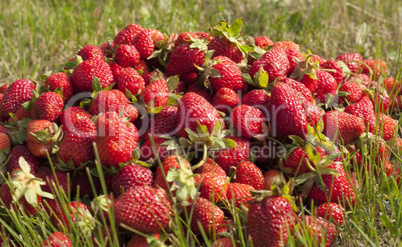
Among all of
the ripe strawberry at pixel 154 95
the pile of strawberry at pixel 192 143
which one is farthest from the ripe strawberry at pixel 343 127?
the ripe strawberry at pixel 154 95

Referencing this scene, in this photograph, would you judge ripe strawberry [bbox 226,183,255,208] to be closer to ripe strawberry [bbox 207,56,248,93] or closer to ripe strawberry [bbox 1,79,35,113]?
ripe strawberry [bbox 207,56,248,93]

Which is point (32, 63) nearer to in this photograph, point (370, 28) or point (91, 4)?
point (91, 4)

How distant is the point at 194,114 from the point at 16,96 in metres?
0.90

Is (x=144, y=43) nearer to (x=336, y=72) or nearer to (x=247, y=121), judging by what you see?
(x=247, y=121)

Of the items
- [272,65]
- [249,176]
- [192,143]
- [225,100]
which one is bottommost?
[249,176]

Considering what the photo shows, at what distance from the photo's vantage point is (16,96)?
213 cm

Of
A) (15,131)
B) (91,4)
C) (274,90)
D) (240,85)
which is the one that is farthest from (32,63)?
(274,90)

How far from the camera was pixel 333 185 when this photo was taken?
178cm

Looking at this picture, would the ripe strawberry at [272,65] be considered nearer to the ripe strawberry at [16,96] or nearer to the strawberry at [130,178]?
the strawberry at [130,178]

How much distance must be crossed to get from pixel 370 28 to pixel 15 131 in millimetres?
2798

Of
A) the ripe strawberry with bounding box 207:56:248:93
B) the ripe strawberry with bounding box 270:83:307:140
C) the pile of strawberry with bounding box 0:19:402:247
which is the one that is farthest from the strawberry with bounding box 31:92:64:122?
the ripe strawberry with bounding box 270:83:307:140

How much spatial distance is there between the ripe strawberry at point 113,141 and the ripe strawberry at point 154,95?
8.1 inches

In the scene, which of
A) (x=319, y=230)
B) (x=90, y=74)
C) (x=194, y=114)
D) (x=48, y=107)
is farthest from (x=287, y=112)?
(x=48, y=107)

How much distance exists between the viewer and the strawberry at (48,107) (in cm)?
190
